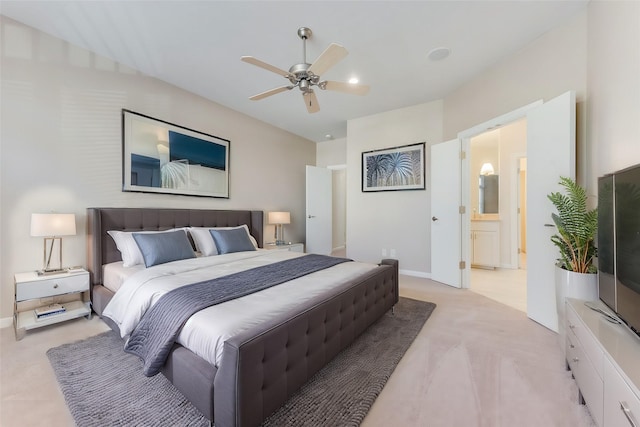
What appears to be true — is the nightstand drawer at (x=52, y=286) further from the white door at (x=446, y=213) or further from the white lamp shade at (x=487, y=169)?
the white lamp shade at (x=487, y=169)

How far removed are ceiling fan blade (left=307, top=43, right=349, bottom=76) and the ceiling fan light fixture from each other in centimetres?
136

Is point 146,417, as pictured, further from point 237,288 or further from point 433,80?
point 433,80

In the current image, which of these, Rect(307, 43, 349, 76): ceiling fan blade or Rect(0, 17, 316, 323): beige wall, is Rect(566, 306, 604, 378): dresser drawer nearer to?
Rect(307, 43, 349, 76): ceiling fan blade

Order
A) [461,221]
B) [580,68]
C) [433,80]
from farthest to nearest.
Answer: [461,221]
[433,80]
[580,68]

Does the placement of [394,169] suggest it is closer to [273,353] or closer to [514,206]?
[514,206]

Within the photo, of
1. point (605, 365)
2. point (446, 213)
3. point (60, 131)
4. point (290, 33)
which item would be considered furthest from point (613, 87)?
point (60, 131)

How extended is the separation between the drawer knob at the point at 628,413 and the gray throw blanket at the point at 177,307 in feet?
5.80

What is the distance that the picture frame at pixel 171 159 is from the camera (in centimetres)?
306

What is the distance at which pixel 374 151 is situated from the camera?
4621mm

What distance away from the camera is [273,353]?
Answer: 1256mm

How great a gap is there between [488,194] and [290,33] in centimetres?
479

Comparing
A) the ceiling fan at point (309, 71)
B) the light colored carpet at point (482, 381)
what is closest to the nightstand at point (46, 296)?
the ceiling fan at point (309, 71)

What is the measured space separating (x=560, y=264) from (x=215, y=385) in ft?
8.63

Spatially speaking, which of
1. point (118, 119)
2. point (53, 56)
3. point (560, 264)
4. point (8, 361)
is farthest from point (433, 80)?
point (8, 361)
